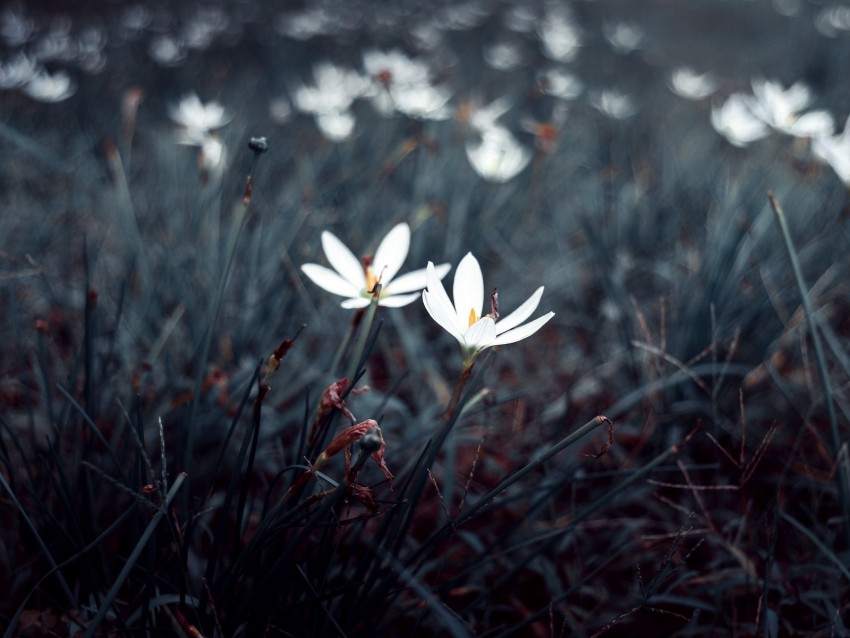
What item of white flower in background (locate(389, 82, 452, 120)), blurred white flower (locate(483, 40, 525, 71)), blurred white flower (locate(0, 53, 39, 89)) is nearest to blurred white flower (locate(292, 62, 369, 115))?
white flower in background (locate(389, 82, 452, 120))

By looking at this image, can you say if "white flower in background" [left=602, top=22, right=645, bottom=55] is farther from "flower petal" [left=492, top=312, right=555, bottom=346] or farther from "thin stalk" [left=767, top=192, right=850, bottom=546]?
"flower petal" [left=492, top=312, right=555, bottom=346]

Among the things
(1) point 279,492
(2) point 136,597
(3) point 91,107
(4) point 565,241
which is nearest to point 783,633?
(1) point 279,492

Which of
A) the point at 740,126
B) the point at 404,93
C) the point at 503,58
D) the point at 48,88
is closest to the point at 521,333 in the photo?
the point at 404,93

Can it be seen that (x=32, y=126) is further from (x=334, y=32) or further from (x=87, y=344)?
(x=334, y=32)

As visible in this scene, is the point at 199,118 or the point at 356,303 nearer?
the point at 356,303

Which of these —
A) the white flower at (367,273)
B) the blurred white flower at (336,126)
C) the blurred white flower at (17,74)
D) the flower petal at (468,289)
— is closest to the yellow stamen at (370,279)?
the white flower at (367,273)

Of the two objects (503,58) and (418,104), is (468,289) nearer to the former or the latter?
(418,104)
